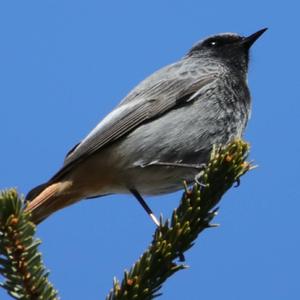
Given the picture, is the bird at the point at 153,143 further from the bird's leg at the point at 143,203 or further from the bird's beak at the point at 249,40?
the bird's beak at the point at 249,40

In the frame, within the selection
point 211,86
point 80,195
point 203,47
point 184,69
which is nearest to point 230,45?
point 203,47

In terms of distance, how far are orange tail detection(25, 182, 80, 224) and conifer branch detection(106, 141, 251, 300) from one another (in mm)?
A: 2074

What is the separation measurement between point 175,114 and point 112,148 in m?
0.64

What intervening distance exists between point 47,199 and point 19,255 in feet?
8.98

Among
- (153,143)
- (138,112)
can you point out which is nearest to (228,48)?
(138,112)

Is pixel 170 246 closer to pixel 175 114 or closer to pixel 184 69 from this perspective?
pixel 175 114

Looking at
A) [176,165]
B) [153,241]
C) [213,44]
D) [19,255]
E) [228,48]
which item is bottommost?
[19,255]

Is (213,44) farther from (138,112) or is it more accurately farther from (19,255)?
(19,255)

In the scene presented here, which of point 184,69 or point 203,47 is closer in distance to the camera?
point 184,69

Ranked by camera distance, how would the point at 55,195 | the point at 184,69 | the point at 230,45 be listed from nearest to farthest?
the point at 55,195
the point at 184,69
the point at 230,45

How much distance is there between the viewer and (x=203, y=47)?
650 centimetres

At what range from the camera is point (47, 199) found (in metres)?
4.66

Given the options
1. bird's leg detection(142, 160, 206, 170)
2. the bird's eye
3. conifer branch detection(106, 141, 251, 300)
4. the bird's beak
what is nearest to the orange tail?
bird's leg detection(142, 160, 206, 170)

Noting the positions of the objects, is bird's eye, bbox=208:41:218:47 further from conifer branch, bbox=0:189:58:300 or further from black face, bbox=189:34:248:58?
conifer branch, bbox=0:189:58:300
